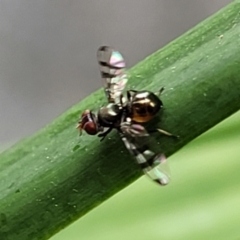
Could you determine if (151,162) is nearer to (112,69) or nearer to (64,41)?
(112,69)

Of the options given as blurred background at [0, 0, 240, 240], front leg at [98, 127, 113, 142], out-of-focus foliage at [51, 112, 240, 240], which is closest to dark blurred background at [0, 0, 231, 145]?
blurred background at [0, 0, 240, 240]

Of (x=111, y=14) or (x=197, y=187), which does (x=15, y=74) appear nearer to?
(x=111, y=14)

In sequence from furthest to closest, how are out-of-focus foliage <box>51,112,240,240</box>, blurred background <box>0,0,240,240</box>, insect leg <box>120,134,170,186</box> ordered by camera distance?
blurred background <box>0,0,240,240</box> → out-of-focus foliage <box>51,112,240,240</box> → insect leg <box>120,134,170,186</box>

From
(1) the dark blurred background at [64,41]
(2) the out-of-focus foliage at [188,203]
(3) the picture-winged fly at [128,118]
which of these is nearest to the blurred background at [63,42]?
(1) the dark blurred background at [64,41]

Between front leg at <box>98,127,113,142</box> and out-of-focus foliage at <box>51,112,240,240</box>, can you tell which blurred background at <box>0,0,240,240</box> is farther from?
front leg at <box>98,127,113,142</box>

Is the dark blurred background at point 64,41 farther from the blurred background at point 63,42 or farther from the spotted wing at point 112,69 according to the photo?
the spotted wing at point 112,69

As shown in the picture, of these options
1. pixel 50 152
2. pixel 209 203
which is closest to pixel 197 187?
pixel 209 203
